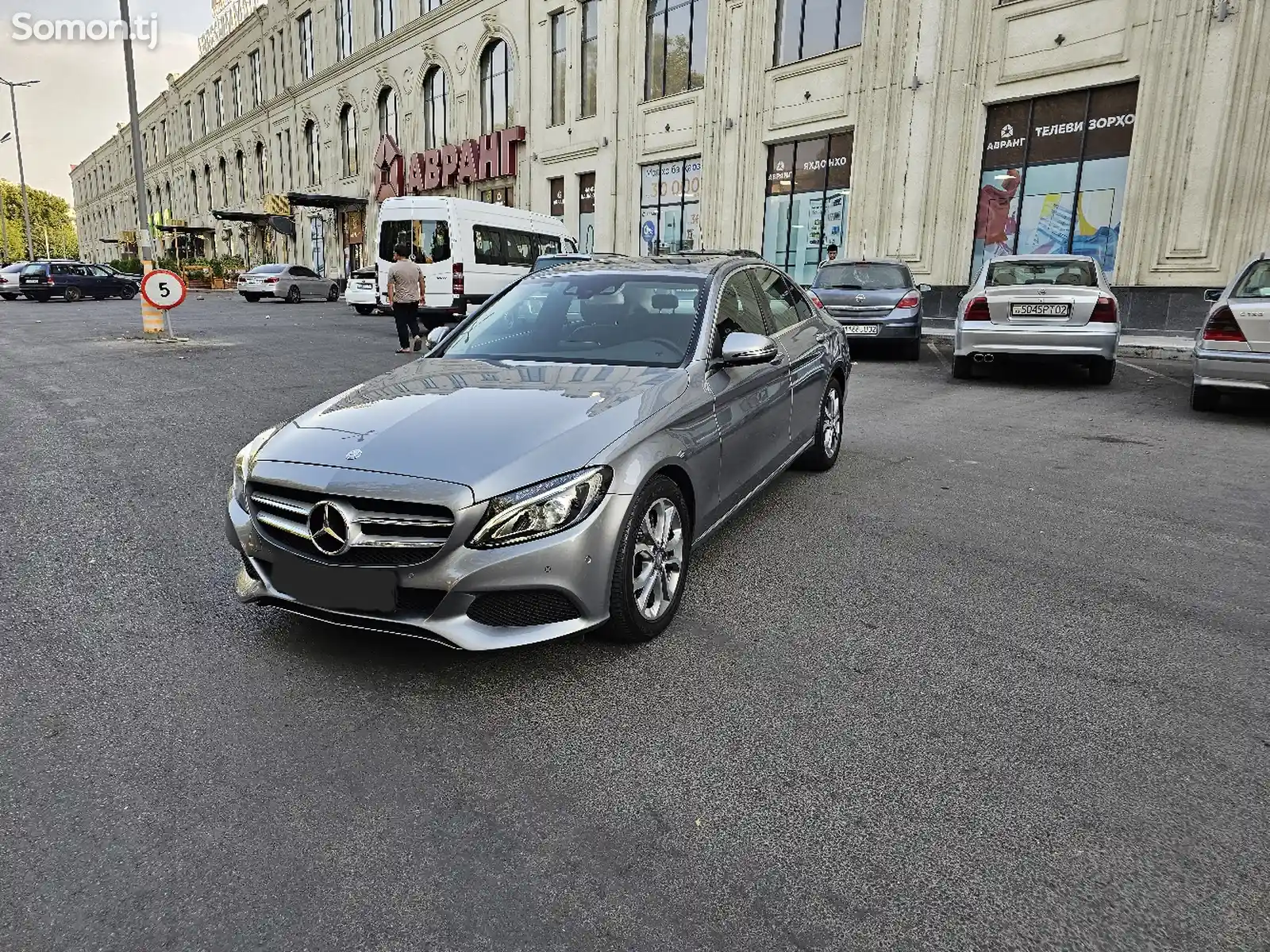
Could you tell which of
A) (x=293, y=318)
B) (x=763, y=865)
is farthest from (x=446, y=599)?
(x=293, y=318)

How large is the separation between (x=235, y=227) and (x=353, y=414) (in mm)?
62806

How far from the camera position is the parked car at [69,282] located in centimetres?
2984

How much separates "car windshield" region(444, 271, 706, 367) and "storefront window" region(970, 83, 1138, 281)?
574 inches

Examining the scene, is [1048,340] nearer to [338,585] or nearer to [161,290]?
[338,585]

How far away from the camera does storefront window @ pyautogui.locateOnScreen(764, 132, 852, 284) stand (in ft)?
69.2

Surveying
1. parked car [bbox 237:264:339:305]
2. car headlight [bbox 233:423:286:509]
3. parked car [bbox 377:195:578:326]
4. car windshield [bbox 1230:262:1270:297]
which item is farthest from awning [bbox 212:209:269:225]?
car headlight [bbox 233:423:286:509]

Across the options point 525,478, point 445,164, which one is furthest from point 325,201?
point 525,478

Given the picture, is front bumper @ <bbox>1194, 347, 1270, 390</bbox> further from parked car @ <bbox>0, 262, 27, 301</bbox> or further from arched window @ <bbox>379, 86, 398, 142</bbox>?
arched window @ <bbox>379, 86, 398, 142</bbox>

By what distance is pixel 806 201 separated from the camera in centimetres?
2200

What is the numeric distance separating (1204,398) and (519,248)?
53.5 feet

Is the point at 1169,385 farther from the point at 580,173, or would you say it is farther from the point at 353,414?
the point at 580,173

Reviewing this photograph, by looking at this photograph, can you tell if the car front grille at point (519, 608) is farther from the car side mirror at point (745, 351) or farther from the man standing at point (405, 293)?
the man standing at point (405, 293)

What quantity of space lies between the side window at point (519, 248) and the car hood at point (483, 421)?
697 inches

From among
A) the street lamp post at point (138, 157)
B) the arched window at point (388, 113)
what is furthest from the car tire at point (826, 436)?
the arched window at point (388, 113)
